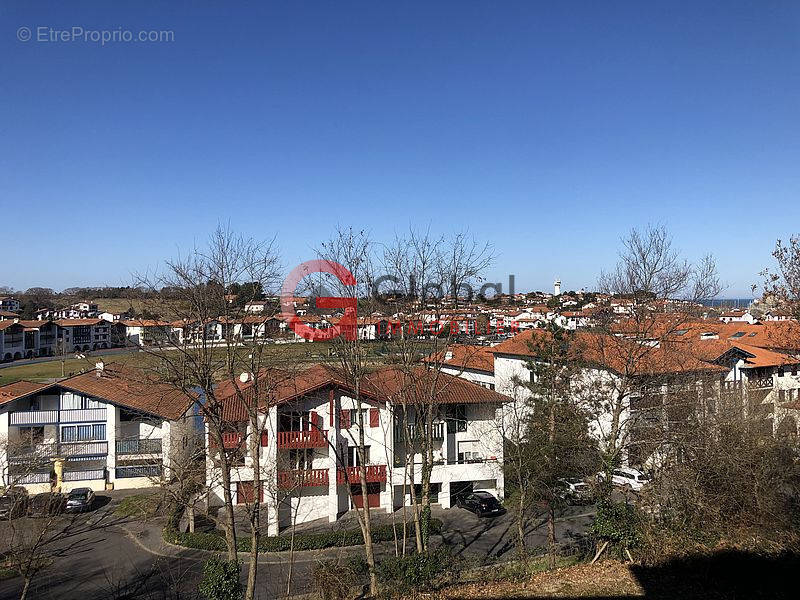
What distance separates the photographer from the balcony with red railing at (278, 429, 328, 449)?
62.5 feet

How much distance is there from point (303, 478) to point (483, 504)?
708cm

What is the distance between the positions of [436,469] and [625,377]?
8.97 m

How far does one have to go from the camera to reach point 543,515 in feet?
64.4

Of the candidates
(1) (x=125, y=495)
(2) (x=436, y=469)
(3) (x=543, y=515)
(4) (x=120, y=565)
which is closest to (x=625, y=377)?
(3) (x=543, y=515)

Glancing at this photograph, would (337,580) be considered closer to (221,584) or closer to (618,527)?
(221,584)

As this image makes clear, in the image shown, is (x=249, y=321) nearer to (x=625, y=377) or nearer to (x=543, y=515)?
(x=625, y=377)

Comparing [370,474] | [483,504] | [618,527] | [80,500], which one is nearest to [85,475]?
[80,500]

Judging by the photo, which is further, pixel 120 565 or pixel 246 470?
pixel 246 470

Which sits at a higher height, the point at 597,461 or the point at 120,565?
the point at 597,461

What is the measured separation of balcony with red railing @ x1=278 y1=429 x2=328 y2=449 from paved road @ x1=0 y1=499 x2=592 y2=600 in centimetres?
372

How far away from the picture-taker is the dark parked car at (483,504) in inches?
781

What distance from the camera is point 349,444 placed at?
20.6 metres
